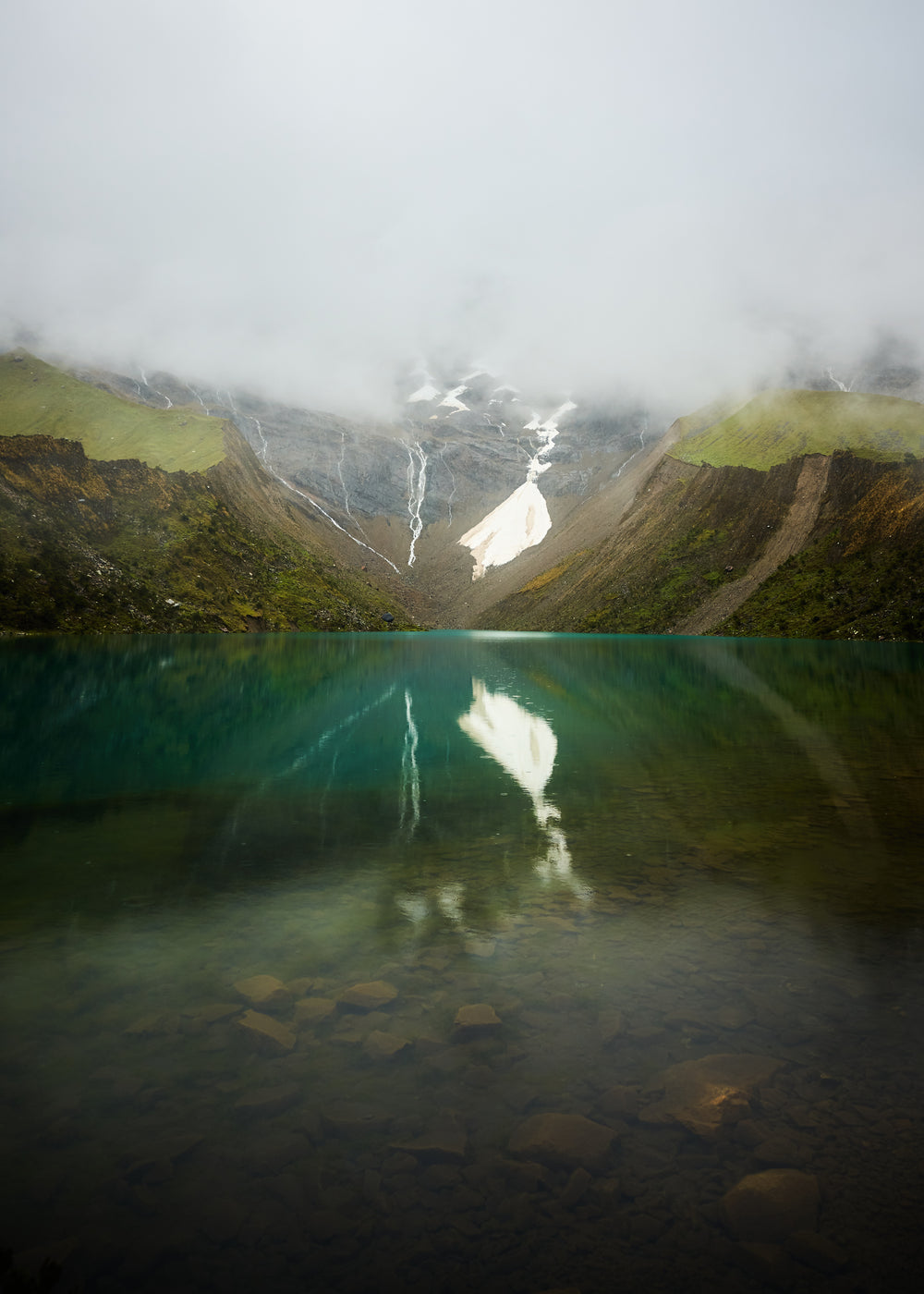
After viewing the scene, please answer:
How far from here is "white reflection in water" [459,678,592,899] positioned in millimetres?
13930

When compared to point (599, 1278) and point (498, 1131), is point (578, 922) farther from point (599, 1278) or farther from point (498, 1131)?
point (599, 1278)

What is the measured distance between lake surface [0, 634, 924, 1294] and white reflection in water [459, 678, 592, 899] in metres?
0.23

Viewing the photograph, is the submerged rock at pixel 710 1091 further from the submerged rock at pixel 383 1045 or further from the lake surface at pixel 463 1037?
the submerged rock at pixel 383 1045

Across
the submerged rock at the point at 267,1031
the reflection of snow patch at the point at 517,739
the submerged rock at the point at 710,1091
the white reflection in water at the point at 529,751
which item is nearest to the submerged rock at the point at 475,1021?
the submerged rock at the point at 267,1031

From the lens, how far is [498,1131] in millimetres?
6355

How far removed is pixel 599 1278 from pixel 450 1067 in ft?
8.82

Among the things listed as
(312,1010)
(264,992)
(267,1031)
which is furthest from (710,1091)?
(264,992)

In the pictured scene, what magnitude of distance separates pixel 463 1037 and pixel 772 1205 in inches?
134

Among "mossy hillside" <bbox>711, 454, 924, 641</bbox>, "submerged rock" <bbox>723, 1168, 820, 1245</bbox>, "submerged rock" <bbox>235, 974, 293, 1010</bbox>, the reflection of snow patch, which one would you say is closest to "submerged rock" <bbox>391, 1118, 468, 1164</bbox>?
"submerged rock" <bbox>723, 1168, 820, 1245</bbox>

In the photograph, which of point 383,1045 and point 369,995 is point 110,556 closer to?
point 369,995

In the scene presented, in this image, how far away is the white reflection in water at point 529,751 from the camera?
548 inches

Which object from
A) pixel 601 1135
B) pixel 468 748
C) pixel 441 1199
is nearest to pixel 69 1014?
pixel 441 1199

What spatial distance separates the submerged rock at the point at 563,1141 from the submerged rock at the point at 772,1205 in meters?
1.06

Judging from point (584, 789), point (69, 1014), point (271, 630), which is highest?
point (271, 630)
